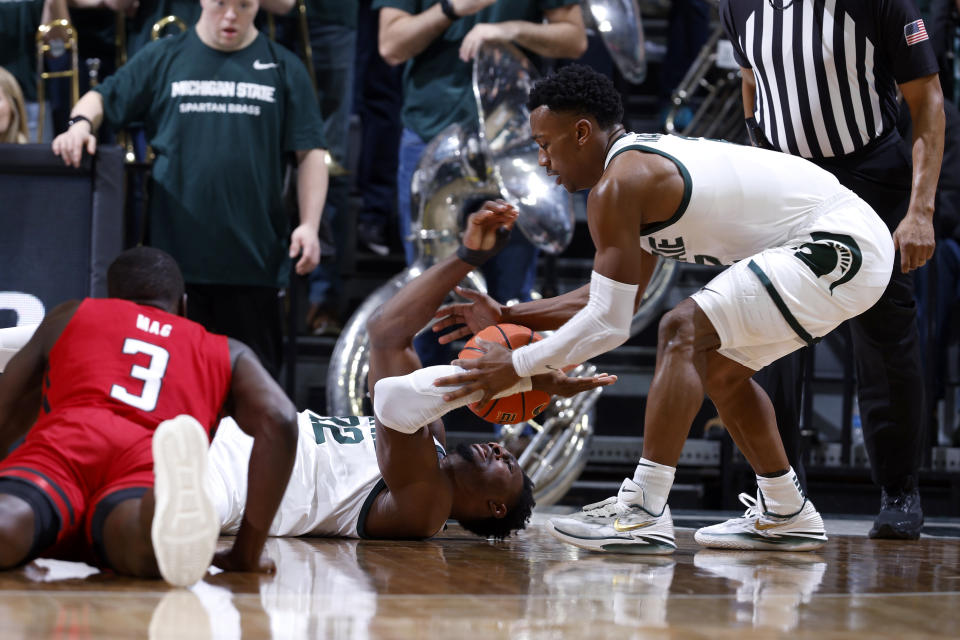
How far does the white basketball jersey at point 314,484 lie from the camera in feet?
12.1

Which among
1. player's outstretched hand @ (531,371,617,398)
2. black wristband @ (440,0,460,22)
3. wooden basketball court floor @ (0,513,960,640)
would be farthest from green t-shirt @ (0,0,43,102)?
player's outstretched hand @ (531,371,617,398)

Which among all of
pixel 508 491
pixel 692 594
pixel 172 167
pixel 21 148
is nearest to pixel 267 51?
pixel 172 167

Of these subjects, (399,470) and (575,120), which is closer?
(575,120)

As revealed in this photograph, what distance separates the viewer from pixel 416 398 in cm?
323

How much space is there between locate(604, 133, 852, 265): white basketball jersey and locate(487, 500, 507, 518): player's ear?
3.09 feet

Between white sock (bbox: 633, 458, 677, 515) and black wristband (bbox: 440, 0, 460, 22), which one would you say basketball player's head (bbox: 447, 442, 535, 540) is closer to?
white sock (bbox: 633, 458, 677, 515)

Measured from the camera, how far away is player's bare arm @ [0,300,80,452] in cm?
269

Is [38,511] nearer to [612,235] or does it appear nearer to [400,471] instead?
[400,471]

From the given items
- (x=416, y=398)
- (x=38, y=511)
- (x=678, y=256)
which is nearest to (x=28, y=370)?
(x=38, y=511)

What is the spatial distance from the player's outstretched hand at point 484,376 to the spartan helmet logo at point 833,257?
855mm

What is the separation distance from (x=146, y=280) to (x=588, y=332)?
1.14m

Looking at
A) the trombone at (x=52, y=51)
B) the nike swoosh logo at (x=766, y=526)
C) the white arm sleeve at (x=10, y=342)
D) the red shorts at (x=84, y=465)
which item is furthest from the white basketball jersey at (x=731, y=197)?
the trombone at (x=52, y=51)

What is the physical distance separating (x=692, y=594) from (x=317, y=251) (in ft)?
8.77

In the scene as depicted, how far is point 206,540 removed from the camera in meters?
2.32
